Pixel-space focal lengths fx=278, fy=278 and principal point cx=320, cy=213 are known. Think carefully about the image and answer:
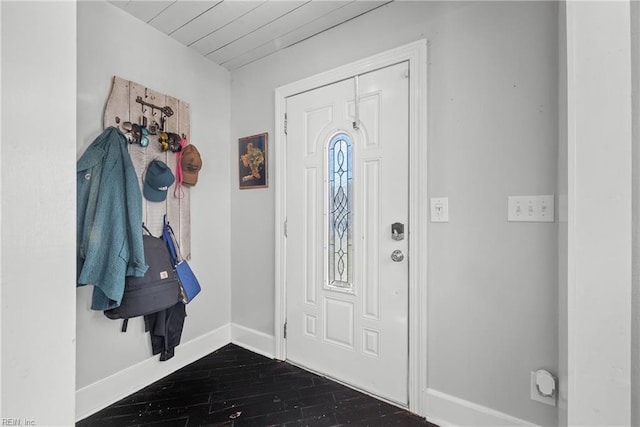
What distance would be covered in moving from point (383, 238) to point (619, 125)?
1105 mm

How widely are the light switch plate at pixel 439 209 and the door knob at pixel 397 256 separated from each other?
0.27 meters

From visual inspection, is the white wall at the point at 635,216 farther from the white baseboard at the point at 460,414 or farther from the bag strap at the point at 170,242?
the bag strap at the point at 170,242

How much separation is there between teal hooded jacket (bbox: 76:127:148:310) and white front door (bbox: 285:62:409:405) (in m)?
0.99

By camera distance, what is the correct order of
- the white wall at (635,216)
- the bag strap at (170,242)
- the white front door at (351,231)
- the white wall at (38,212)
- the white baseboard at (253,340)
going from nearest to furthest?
the white wall at (38,212), the white wall at (635,216), the white front door at (351,231), the bag strap at (170,242), the white baseboard at (253,340)

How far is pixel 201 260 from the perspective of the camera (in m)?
2.25

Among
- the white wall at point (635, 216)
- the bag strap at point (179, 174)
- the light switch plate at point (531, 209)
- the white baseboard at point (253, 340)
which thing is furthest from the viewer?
the white baseboard at point (253, 340)

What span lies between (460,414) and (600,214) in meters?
1.22

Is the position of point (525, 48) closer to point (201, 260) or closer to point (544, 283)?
point (544, 283)

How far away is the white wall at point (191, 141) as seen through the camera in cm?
159

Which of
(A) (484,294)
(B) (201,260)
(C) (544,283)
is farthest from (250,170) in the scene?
(C) (544,283)

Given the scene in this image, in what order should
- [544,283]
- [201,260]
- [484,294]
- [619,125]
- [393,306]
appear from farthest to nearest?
[201,260] → [393,306] → [484,294] → [544,283] → [619,125]

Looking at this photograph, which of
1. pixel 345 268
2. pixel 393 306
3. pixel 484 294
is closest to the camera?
pixel 484 294

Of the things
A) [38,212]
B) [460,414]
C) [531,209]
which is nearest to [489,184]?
[531,209]

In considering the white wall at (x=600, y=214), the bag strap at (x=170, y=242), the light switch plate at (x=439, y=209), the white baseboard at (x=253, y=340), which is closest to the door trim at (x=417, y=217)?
the light switch plate at (x=439, y=209)
